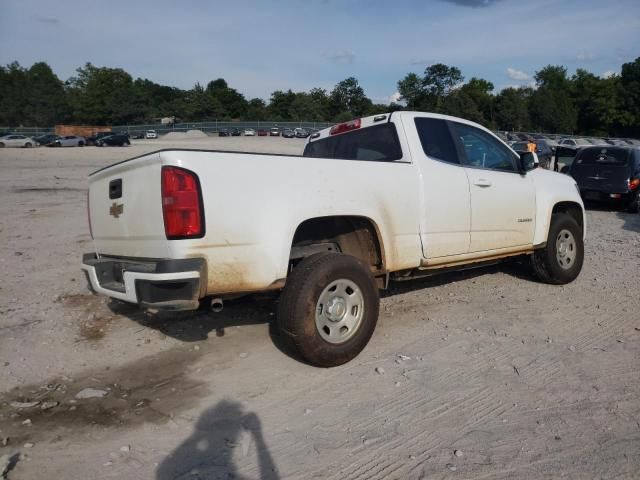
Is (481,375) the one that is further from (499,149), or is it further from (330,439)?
(499,149)

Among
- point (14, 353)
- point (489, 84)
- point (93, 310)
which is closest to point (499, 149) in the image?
point (93, 310)

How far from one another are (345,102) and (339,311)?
11073 centimetres

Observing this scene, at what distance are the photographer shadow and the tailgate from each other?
1.11 meters

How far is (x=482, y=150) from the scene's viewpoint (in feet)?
17.6

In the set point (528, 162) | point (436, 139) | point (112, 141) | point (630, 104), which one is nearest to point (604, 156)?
point (528, 162)

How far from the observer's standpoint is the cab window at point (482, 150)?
5134mm

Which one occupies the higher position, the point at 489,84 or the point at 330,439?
the point at 489,84

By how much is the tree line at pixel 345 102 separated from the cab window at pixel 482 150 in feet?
256

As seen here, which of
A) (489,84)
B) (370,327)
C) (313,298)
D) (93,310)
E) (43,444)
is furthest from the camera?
(489,84)

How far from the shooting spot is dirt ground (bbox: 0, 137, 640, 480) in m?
2.82

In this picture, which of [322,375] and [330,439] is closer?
[330,439]

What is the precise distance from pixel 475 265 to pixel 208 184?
3178mm

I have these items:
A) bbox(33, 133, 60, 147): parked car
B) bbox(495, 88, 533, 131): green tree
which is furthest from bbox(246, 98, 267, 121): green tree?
bbox(33, 133, 60, 147): parked car

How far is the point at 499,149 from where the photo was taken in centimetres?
556
